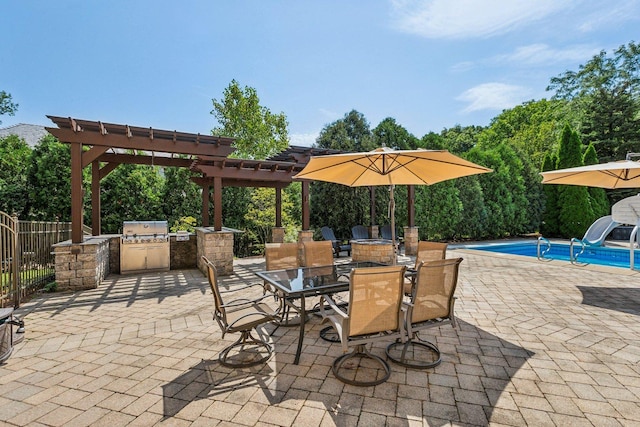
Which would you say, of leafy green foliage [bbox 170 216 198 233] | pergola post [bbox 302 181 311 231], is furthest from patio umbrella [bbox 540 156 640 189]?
leafy green foliage [bbox 170 216 198 233]

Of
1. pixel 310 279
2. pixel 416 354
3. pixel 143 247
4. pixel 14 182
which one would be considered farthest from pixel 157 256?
pixel 416 354

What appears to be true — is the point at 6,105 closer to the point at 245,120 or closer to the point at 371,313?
the point at 245,120

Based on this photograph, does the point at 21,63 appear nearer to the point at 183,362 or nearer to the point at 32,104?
the point at 32,104

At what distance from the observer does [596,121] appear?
18328 mm

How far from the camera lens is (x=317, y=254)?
510 centimetres

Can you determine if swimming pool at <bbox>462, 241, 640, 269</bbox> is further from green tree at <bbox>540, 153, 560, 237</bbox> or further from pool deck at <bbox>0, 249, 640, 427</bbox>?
pool deck at <bbox>0, 249, 640, 427</bbox>

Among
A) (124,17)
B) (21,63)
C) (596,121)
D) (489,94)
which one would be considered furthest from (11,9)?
(489,94)

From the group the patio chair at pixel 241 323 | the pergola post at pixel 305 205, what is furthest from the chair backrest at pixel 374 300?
the pergola post at pixel 305 205

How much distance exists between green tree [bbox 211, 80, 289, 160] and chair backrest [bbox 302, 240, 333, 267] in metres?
14.9

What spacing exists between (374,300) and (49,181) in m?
11.9

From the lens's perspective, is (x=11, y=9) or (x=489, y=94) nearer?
(x=11, y=9)

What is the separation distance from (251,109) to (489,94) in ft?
69.5

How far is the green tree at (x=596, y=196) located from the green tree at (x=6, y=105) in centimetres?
2934

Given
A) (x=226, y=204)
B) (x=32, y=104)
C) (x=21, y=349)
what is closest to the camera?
(x=21, y=349)
